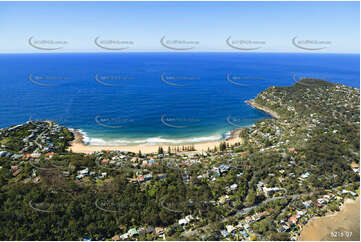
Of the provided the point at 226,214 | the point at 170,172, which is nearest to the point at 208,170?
the point at 170,172

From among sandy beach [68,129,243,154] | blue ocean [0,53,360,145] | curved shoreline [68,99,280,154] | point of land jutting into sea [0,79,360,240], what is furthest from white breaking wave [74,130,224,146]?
point of land jutting into sea [0,79,360,240]

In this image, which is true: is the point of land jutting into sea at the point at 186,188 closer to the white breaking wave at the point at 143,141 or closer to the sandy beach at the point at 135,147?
the sandy beach at the point at 135,147

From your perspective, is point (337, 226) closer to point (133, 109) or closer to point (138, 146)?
point (138, 146)

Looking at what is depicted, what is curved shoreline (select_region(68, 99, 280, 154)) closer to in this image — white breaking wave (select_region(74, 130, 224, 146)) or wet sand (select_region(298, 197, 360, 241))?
white breaking wave (select_region(74, 130, 224, 146))

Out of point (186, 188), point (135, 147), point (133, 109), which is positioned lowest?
point (135, 147)

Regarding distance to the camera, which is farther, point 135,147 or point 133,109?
point 133,109

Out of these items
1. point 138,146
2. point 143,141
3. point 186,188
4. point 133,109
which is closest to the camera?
point 186,188

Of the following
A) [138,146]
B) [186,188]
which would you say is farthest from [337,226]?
[138,146]

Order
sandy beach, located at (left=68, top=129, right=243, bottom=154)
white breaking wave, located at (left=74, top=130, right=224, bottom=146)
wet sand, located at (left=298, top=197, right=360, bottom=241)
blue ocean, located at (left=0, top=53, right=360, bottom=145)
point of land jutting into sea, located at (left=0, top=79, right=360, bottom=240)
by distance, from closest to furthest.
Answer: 1. wet sand, located at (left=298, top=197, right=360, bottom=241)
2. point of land jutting into sea, located at (left=0, top=79, right=360, bottom=240)
3. sandy beach, located at (left=68, top=129, right=243, bottom=154)
4. white breaking wave, located at (left=74, top=130, right=224, bottom=146)
5. blue ocean, located at (left=0, top=53, right=360, bottom=145)

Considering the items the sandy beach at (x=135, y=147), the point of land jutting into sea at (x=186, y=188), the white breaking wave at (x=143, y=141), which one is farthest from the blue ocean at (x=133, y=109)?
the point of land jutting into sea at (x=186, y=188)
